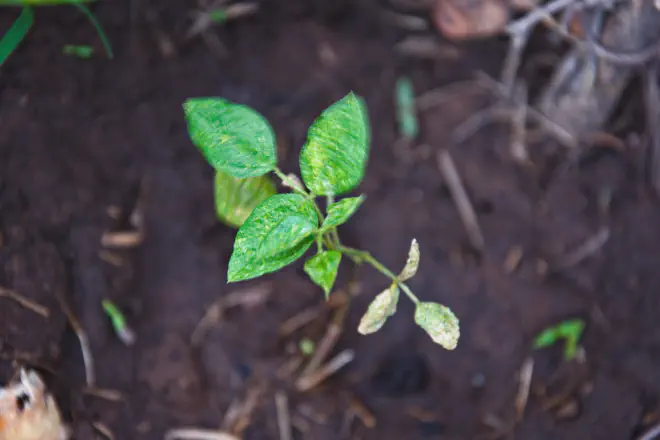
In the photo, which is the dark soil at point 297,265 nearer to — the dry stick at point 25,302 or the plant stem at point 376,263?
the dry stick at point 25,302

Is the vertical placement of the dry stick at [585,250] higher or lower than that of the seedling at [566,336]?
higher

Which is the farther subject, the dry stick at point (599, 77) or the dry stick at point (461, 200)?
the dry stick at point (461, 200)

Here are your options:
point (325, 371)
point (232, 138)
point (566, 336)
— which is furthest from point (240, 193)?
point (566, 336)

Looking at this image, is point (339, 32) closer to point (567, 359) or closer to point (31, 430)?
point (567, 359)

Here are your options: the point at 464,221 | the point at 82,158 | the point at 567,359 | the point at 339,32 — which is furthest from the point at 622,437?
the point at 82,158

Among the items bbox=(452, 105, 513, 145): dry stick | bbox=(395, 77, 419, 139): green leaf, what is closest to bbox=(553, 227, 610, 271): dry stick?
bbox=(452, 105, 513, 145): dry stick

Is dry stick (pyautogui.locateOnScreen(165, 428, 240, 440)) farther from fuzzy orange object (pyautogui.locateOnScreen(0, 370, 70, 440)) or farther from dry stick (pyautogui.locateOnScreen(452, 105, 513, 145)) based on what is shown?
dry stick (pyautogui.locateOnScreen(452, 105, 513, 145))

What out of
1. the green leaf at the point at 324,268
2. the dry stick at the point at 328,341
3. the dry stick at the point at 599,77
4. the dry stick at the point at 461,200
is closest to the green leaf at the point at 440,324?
the green leaf at the point at 324,268

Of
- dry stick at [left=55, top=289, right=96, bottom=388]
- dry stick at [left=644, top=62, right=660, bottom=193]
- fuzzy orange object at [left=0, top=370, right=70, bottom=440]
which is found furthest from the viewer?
dry stick at [left=644, top=62, right=660, bottom=193]
